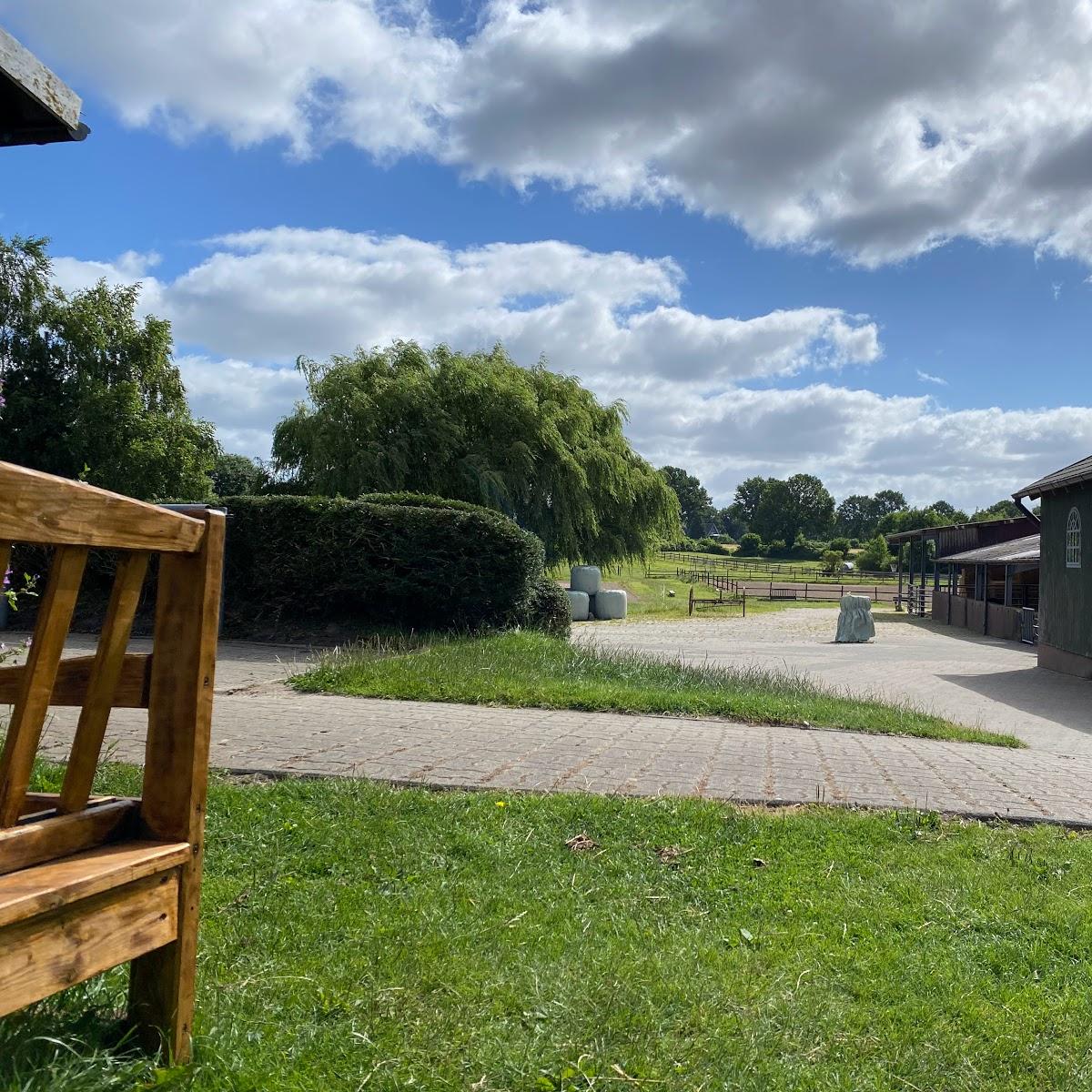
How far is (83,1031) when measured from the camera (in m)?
2.41

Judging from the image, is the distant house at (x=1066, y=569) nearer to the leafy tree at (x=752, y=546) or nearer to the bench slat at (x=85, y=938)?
the bench slat at (x=85, y=938)

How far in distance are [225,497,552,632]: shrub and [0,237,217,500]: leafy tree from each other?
13.4 m

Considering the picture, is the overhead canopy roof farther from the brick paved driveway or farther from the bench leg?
the brick paved driveway

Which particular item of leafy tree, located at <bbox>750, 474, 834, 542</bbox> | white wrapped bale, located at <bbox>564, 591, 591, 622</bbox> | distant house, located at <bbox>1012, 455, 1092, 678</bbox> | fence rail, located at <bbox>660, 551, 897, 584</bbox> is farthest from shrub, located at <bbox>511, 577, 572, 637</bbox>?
leafy tree, located at <bbox>750, 474, 834, 542</bbox>

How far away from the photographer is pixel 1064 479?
70.2 ft

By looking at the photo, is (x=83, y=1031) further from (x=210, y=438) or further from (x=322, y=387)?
(x=210, y=438)

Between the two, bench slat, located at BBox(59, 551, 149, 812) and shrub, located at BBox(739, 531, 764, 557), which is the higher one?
shrub, located at BBox(739, 531, 764, 557)

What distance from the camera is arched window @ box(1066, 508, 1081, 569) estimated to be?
21266 millimetres

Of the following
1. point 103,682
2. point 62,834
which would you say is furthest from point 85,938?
point 103,682

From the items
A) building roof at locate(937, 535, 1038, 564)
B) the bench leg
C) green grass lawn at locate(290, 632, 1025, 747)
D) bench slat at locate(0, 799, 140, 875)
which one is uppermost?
building roof at locate(937, 535, 1038, 564)

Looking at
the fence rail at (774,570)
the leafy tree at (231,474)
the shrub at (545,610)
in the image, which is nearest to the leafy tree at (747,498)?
the fence rail at (774,570)

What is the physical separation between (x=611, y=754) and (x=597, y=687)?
11.5 feet

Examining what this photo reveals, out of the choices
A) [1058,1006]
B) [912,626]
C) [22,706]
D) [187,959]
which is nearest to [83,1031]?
[187,959]

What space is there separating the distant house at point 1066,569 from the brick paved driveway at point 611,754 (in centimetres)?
1113
